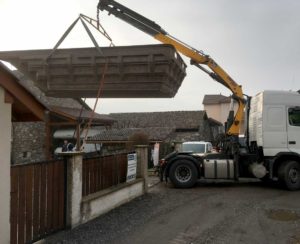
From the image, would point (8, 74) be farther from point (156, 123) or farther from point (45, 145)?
point (156, 123)

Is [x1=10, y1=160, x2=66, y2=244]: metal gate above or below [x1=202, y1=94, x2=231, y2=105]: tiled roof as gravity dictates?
below

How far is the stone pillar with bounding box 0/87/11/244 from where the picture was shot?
6.27m

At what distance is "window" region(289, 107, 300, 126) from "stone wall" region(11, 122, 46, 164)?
1849cm

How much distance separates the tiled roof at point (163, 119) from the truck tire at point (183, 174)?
23.4 m

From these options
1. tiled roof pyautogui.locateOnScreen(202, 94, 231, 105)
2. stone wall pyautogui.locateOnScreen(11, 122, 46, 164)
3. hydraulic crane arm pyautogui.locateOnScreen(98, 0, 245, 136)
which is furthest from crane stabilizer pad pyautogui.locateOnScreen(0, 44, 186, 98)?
tiled roof pyautogui.locateOnScreen(202, 94, 231, 105)

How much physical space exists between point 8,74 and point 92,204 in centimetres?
423

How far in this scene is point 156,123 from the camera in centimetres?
4125

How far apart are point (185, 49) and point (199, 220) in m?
8.14

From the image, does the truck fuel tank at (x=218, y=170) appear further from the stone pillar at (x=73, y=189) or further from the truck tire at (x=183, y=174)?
the stone pillar at (x=73, y=189)

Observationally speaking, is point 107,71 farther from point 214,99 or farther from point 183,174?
point 214,99

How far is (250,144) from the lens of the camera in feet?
51.9

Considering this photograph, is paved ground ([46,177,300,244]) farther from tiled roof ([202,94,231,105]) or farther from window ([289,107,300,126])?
tiled roof ([202,94,231,105])

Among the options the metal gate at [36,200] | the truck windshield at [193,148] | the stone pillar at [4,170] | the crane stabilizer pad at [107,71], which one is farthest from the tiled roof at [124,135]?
the stone pillar at [4,170]

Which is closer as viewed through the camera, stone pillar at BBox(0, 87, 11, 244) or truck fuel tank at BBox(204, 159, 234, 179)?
stone pillar at BBox(0, 87, 11, 244)
